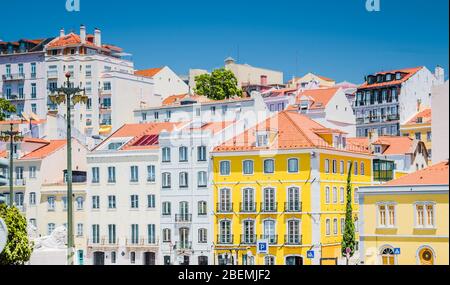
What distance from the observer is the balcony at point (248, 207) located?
55.5 ft

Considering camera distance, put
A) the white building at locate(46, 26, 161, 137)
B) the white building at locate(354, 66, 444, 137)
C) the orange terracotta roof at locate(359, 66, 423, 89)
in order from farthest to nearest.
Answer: the white building at locate(46, 26, 161, 137)
the white building at locate(354, 66, 444, 137)
the orange terracotta roof at locate(359, 66, 423, 89)

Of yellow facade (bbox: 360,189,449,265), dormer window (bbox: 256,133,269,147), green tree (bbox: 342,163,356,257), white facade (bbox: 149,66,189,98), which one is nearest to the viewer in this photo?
yellow facade (bbox: 360,189,449,265)

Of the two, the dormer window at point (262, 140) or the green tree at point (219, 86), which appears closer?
the dormer window at point (262, 140)

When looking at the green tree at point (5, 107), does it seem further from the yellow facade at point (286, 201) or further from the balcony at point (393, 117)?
the balcony at point (393, 117)

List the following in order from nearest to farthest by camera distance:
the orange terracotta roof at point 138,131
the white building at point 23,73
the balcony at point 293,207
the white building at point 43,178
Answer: the white building at point 23,73 → the balcony at point 293,207 → the orange terracotta roof at point 138,131 → the white building at point 43,178

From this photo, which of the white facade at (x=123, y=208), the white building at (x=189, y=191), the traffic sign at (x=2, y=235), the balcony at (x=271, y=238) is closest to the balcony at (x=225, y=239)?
the white building at (x=189, y=191)

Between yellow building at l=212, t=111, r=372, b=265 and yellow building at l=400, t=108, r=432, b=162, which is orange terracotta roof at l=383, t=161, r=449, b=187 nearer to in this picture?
yellow building at l=400, t=108, r=432, b=162

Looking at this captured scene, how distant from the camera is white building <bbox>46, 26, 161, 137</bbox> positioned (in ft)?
46.7

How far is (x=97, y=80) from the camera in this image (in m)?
15.7

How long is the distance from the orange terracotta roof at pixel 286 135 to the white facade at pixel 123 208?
1536 millimetres

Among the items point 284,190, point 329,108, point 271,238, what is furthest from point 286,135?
point 271,238

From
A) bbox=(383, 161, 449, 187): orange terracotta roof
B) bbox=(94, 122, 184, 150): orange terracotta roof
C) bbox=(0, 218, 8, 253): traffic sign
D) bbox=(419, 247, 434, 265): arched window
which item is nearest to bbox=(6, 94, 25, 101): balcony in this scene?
bbox=(94, 122, 184, 150): orange terracotta roof

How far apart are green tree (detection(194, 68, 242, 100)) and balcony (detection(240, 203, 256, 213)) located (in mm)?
2109
